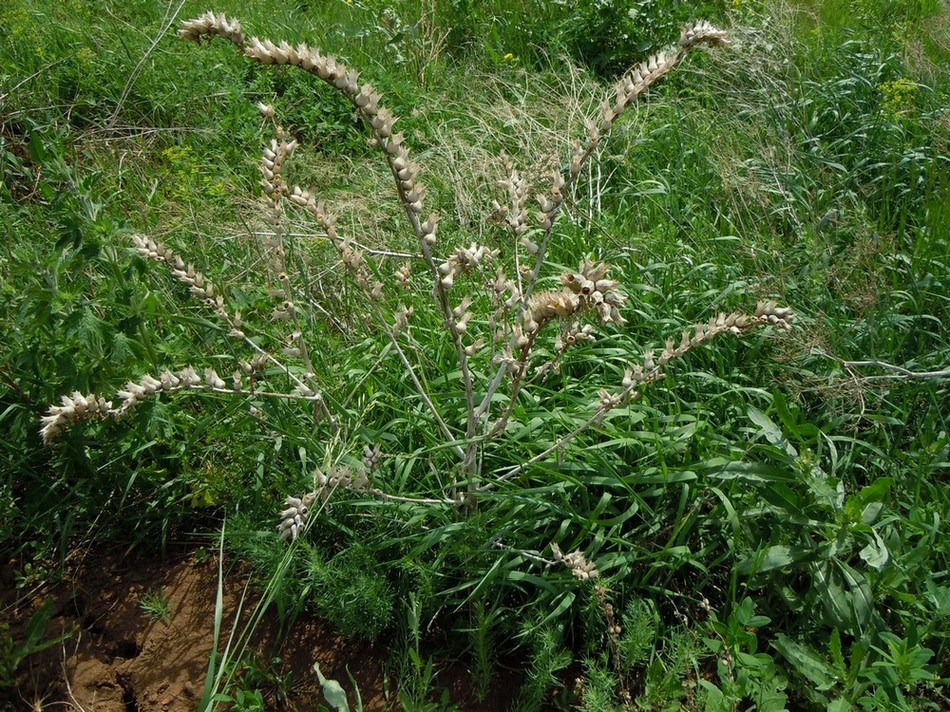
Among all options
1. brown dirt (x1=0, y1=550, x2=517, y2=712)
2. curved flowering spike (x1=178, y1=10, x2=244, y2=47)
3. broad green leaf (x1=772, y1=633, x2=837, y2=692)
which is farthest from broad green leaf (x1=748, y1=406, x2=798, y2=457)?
curved flowering spike (x1=178, y1=10, x2=244, y2=47)

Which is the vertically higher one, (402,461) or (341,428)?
(341,428)

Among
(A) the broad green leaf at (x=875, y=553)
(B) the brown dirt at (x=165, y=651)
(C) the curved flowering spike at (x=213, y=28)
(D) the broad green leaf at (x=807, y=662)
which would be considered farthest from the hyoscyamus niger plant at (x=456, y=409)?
A: (A) the broad green leaf at (x=875, y=553)

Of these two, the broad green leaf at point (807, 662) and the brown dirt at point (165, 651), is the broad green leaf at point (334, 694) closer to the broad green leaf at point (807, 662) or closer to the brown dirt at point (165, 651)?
the brown dirt at point (165, 651)

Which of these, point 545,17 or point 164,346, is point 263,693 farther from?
point 545,17

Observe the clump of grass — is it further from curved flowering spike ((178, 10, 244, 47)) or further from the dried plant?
curved flowering spike ((178, 10, 244, 47))

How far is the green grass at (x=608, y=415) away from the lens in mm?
2104

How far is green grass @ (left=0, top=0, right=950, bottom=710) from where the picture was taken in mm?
2104

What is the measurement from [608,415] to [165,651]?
4.62 ft

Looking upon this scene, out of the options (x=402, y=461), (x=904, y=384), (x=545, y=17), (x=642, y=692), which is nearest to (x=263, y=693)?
(x=402, y=461)

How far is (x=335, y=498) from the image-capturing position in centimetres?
236

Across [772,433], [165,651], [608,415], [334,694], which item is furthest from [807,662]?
[165,651]

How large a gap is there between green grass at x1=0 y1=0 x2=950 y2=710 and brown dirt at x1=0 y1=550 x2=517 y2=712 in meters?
0.09

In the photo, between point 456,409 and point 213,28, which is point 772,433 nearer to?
point 456,409

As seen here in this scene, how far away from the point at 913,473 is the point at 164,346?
2282 mm
